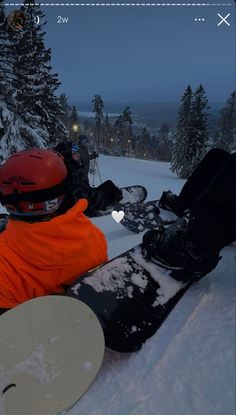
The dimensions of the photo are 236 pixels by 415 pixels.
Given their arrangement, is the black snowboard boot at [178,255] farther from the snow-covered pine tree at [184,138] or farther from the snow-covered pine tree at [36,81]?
the snow-covered pine tree at [184,138]

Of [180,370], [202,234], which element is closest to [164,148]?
[202,234]

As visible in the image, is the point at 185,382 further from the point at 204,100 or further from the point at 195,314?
the point at 204,100

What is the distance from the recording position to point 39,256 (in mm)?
2457

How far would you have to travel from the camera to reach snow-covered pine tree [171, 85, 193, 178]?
3947 cm

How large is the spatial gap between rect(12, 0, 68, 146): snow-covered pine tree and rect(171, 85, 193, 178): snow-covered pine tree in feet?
55.1

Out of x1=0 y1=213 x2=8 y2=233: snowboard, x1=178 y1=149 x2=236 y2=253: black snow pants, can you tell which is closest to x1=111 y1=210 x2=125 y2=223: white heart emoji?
x1=0 y1=213 x2=8 y2=233: snowboard

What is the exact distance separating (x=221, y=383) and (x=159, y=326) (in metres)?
0.60

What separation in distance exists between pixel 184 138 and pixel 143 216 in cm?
3710

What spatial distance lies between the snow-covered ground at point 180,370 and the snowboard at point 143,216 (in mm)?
2319

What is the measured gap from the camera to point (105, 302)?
7.80 feet

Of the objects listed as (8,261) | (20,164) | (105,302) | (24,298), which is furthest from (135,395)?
(20,164)

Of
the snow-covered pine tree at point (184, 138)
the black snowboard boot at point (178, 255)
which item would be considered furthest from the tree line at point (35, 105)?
the black snowboard boot at point (178, 255)

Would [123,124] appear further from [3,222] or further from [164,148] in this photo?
[3,222]

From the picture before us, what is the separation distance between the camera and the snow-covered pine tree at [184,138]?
39469 mm
